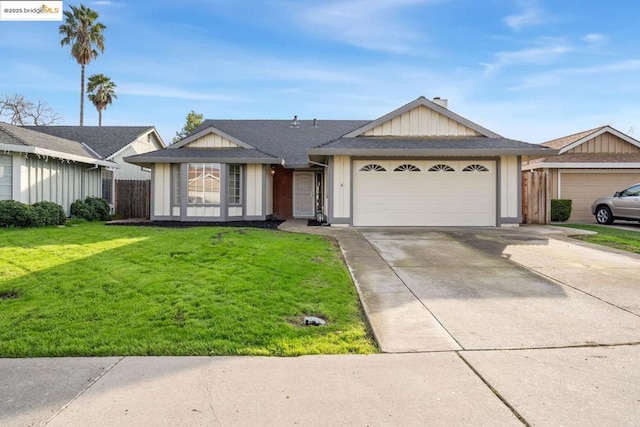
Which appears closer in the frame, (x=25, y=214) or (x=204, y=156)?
(x=25, y=214)

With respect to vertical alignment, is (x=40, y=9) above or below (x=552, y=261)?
above

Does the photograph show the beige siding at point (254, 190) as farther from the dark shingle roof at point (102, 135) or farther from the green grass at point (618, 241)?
the green grass at point (618, 241)

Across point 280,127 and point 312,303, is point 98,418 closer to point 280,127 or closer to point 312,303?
point 312,303

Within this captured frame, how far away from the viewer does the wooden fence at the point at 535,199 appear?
13.6 metres

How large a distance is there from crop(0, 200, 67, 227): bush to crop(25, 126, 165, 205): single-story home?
503 cm

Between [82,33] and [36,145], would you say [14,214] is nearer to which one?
[36,145]

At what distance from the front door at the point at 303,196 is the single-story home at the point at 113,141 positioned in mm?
8746

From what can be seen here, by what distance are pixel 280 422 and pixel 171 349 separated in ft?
4.95

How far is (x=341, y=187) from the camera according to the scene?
40.9 feet

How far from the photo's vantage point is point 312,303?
4527 mm

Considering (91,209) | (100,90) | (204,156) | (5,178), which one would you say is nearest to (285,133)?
(204,156)

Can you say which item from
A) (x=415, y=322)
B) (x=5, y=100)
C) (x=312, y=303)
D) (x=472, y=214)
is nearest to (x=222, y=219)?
(x=472, y=214)

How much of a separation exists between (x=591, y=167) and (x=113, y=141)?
23.5 m

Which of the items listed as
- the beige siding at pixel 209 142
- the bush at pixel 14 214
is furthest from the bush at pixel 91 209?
the beige siding at pixel 209 142
